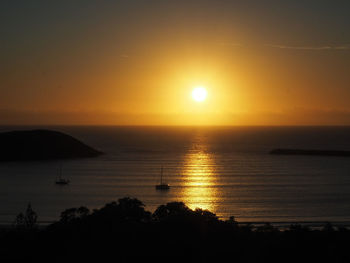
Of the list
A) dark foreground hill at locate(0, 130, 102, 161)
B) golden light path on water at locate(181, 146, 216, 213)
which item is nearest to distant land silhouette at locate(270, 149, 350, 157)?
golden light path on water at locate(181, 146, 216, 213)

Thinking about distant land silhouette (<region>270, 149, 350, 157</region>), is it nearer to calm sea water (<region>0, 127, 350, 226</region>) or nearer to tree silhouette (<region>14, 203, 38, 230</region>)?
calm sea water (<region>0, 127, 350, 226</region>)

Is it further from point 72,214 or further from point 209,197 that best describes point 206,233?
point 209,197

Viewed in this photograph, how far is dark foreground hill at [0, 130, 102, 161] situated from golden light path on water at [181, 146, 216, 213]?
30.9 meters

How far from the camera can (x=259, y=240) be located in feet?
75.7

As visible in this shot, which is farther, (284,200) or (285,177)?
(285,177)

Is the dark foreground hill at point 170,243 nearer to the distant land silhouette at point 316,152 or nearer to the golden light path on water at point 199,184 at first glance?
the golden light path on water at point 199,184

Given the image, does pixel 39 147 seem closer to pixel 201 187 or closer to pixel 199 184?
pixel 199 184

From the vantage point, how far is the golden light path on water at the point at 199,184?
56.9 m

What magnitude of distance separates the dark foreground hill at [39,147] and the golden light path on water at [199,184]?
30931 millimetres

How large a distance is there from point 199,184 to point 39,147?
59.8 meters

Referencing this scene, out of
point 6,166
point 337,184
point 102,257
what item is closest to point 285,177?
point 337,184

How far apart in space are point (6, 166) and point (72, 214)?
77.9 metres

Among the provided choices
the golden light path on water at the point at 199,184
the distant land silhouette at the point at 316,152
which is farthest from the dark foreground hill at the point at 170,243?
the distant land silhouette at the point at 316,152

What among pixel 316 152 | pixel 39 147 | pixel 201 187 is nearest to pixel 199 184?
pixel 201 187
